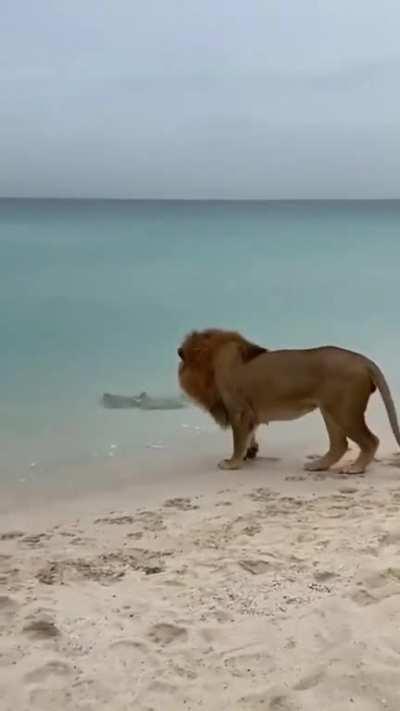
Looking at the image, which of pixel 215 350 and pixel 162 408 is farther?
pixel 162 408

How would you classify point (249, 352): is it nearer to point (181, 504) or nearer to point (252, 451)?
point (252, 451)

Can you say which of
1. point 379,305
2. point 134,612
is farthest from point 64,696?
point 379,305

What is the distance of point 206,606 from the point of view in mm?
3994

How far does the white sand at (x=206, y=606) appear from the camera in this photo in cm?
332

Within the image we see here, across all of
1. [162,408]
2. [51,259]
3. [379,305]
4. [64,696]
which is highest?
[51,259]

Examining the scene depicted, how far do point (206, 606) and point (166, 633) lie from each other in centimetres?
30

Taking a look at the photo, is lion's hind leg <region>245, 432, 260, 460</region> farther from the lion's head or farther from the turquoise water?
the turquoise water

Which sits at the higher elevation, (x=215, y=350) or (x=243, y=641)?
(x=215, y=350)

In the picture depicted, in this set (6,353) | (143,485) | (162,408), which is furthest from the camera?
(6,353)

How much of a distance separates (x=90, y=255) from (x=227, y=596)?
33580 mm

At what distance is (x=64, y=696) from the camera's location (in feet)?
10.8

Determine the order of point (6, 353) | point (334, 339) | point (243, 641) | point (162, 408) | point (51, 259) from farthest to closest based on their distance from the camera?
point (51, 259), point (334, 339), point (6, 353), point (162, 408), point (243, 641)

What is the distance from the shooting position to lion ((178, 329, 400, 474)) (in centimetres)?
655

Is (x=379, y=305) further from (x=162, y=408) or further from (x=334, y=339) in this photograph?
(x=162, y=408)
